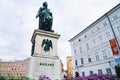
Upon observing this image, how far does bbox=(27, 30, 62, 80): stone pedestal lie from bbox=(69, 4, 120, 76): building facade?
45.3 ft

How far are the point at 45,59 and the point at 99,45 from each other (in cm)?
2004

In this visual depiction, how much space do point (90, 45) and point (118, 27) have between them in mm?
8350

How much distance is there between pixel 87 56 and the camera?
25375 mm

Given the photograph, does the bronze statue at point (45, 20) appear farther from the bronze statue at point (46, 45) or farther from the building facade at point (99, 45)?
the building facade at point (99, 45)

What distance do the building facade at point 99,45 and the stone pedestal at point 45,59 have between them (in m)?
13.8

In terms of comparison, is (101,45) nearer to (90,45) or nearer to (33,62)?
(90,45)

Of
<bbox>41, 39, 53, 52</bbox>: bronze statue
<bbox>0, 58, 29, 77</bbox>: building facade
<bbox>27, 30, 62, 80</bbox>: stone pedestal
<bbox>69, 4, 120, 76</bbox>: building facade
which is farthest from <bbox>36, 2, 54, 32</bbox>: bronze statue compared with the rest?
<bbox>0, 58, 29, 77</bbox>: building facade

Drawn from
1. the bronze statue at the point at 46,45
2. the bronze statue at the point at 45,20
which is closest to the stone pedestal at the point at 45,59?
the bronze statue at the point at 46,45

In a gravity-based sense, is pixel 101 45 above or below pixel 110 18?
below

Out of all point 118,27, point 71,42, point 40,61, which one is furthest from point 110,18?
point 40,61

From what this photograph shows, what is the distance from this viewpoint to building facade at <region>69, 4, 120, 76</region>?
18.7 meters

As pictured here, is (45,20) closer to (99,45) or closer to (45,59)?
(45,59)

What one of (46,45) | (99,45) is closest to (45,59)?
(46,45)

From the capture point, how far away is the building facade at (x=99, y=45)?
18.7m
